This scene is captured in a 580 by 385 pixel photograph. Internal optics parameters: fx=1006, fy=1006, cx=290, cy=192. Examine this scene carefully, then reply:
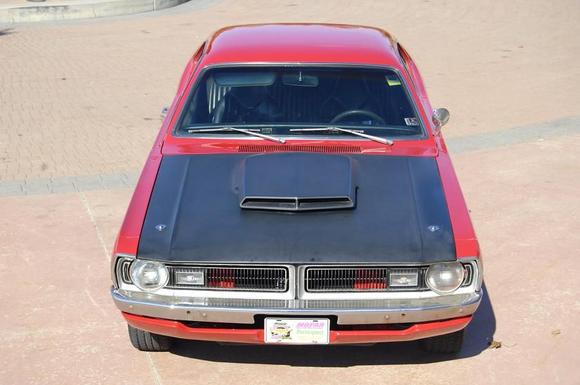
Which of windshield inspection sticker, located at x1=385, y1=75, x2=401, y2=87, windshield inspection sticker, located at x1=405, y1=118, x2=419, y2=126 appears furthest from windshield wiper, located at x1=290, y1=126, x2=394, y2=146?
windshield inspection sticker, located at x1=385, y1=75, x2=401, y2=87

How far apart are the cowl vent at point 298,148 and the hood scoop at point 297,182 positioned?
10cm

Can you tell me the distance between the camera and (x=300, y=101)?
6.54 meters

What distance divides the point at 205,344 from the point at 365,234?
1302 millimetres

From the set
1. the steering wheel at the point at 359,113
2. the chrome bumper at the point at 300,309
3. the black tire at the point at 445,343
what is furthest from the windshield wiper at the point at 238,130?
the black tire at the point at 445,343

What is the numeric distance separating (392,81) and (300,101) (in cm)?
64

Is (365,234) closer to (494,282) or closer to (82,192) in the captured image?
(494,282)

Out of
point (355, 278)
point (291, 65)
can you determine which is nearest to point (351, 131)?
point (291, 65)

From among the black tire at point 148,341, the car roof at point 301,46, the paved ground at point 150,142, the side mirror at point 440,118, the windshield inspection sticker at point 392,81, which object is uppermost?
the car roof at point 301,46

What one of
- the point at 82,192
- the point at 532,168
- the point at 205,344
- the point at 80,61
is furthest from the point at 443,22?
the point at 205,344

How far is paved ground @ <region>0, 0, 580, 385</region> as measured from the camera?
19.0 feet

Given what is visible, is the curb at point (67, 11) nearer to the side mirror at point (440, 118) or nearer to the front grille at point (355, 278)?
the side mirror at point (440, 118)

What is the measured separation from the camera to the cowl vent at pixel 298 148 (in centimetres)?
616

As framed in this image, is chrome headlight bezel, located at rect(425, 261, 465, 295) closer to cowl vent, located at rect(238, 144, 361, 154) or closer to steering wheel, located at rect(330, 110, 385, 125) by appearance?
cowl vent, located at rect(238, 144, 361, 154)

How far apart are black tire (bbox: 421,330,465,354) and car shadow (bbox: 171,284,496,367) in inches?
2.7
